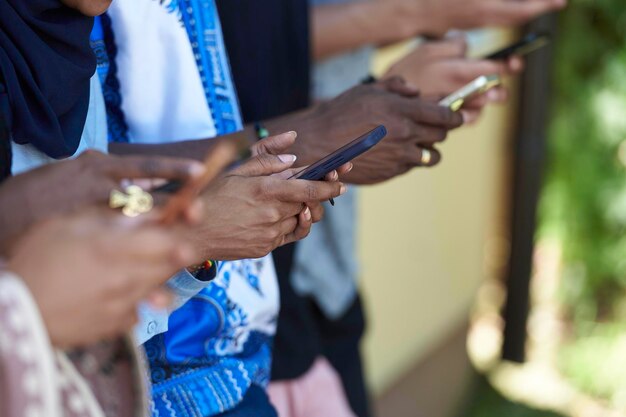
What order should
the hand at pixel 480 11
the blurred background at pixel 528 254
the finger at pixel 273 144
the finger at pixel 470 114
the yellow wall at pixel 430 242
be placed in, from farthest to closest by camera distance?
the blurred background at pixel 528 254, the yellow wall at pixel 430 242, the hand at pixel 480 11, the finger at pixel 470 114, the finger at pixel 273 144

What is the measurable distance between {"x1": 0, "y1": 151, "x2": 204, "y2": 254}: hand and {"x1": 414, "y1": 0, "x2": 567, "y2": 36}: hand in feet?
2.92

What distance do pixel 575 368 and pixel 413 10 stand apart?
1495 mm

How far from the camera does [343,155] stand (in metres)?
0.76

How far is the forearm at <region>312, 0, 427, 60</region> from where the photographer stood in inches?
57.9

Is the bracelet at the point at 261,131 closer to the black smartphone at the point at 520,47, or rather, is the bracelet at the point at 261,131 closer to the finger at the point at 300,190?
the finger at the point at 300,190

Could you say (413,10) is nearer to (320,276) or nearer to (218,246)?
(320,276)

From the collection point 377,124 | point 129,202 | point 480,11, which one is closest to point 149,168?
point 129,202

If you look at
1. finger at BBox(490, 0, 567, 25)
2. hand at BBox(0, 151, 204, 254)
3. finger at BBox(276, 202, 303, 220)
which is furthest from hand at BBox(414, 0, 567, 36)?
hand at BBox(0, 151, 204, 254)

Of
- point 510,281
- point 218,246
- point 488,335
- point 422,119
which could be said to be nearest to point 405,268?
point 510,281

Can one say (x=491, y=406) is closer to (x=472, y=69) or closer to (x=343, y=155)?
(x=472, y=69)

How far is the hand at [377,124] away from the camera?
3.29 ft

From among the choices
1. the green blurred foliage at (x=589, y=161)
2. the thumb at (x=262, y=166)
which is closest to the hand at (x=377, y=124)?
the thumb at (x=262, y=166)

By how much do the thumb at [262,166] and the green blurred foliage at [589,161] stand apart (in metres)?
1.79

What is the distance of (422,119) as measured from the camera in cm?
101
